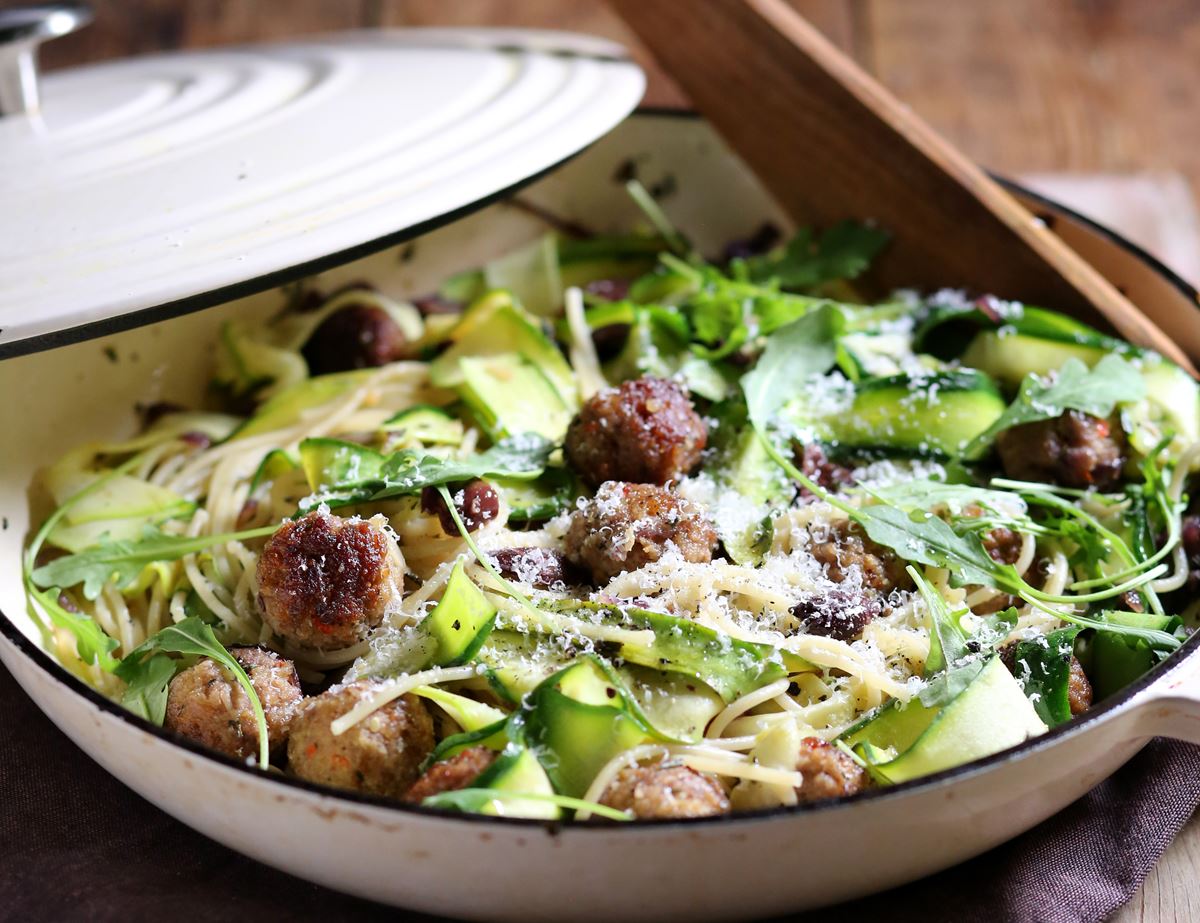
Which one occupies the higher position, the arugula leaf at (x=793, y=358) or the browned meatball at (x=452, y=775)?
the arugula leaf at (x=793, y=358)

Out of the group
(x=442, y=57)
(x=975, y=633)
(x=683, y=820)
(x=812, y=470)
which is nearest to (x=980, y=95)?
(x=442, y=57)

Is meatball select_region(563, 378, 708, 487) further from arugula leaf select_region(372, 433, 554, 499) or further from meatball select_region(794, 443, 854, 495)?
meatball select_region(794, 443, 854, 495)

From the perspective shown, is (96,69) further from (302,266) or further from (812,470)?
(812,470)

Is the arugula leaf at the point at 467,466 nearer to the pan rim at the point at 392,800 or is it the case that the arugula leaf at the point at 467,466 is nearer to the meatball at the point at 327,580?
the meatball at the point at 327,580

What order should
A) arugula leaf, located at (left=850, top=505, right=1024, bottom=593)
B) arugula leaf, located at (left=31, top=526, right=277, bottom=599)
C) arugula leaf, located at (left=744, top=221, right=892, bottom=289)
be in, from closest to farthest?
1. arugula leaf, located at (left=850, top=505, right=1024, bottom=593)
2. arugula leaf, located at (left=31, top=526, right=277, bottom=599)
3. arugula leaf, located at (left=744, top=221, right=892, bottom=289)

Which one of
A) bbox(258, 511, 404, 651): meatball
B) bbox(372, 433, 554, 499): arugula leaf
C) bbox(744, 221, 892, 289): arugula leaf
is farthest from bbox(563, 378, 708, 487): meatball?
bbox(744, 221, 892, 289): arugula leaf

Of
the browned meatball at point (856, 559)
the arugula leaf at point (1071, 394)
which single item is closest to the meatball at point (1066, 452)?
the arugula leaf at point (1071, 394)
